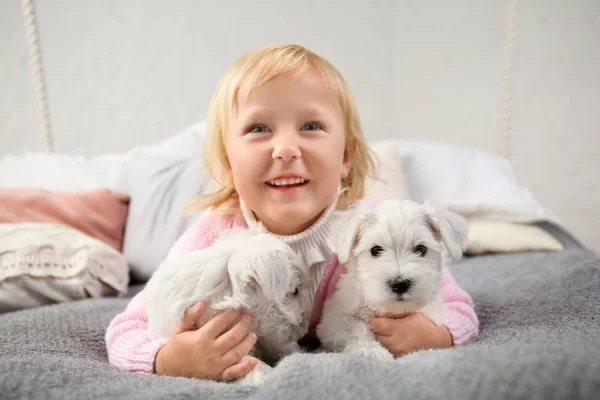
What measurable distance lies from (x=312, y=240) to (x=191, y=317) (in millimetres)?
375

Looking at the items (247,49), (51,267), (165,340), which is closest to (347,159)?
(165,340)

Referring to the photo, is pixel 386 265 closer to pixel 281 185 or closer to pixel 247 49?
pixel 281 185

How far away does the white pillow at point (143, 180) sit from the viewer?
6.47 ft

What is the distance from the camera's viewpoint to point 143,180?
2150 millimetres

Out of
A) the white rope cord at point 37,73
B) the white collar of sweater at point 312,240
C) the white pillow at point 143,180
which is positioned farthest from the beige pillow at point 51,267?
the white rope cord at point 37,73

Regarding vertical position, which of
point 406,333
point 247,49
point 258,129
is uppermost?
point 247,49

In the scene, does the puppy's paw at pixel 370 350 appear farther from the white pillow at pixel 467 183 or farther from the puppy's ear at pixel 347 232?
the white pillow at pixel 467 183

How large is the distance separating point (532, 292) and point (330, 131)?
753 millimetres

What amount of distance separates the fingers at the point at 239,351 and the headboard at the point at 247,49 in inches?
85.0

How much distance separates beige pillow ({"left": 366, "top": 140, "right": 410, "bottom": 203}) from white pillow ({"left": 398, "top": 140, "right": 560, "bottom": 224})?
136 mm

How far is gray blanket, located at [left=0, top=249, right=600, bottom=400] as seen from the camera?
58 centimetres

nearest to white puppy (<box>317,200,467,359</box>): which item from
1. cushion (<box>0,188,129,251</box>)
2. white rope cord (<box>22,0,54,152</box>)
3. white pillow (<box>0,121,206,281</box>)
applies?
white pillow (<box>0,121,206,281</box>)

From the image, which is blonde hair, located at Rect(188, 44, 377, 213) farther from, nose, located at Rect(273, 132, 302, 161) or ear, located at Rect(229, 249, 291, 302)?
ear, located at Rect(229, 249, 291, 302)

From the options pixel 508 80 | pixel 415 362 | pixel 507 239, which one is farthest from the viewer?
pixel 508 80
